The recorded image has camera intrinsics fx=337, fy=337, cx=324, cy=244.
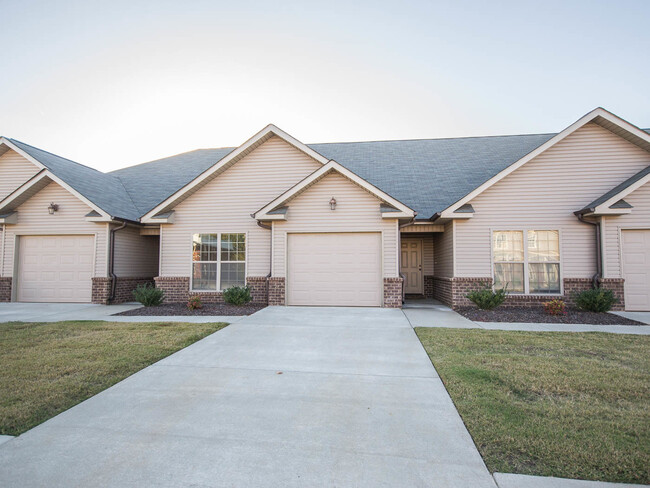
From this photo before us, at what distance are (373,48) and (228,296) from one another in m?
11.8

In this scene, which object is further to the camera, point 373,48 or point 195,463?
point 373,48

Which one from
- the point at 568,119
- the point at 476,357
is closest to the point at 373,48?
the point at 476,357

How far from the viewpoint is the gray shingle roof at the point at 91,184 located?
40.9 feet

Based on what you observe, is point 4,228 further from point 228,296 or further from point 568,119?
point 568,119

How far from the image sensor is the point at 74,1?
12.0 meters

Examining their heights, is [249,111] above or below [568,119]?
below

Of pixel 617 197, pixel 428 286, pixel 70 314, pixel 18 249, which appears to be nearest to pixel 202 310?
pixel 70 314

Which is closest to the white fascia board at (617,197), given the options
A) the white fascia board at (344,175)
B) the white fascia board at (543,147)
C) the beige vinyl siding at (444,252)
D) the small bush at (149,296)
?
the white fascia board at (543,147)

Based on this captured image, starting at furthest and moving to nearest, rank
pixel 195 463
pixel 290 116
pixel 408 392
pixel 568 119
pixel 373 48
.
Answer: pixel 568 119
pixel 290 116
pixel 373 48
pixel 408 392
pixel 195 463

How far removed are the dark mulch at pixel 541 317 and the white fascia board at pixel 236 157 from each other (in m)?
7.04

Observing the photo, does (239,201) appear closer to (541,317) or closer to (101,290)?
(101,290)

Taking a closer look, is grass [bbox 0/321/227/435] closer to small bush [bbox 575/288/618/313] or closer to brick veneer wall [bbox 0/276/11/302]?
brick veneer wall [bbox 0/276/11/302]

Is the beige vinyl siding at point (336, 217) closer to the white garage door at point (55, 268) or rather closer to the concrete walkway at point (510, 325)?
the concrete walkway at point (510, 325)

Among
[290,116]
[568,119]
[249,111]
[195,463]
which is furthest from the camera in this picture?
[568,119]
